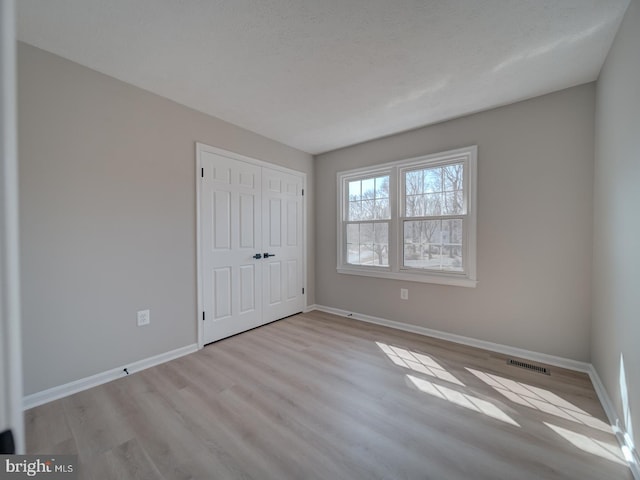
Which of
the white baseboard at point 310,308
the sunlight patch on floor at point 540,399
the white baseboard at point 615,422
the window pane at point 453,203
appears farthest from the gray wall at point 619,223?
the white baseboard at point 310,308

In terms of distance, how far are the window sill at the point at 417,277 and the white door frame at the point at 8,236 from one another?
10.8ft

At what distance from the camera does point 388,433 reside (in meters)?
1.71

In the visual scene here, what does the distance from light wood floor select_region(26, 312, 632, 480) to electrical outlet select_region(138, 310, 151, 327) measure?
17.1 inches

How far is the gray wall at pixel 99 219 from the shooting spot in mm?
1971

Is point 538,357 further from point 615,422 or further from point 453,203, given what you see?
point 453,203

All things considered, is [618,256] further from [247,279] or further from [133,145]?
[133,145]

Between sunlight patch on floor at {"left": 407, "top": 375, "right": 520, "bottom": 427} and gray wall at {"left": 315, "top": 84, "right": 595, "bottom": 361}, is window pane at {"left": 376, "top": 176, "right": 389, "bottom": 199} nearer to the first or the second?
gray wall at {"left": 315, "top": 84, "right": 595, "bottom": 361}

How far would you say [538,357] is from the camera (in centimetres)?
261

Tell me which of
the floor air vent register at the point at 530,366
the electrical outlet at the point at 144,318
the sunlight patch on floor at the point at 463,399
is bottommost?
the sunlight patch on floor at the point at 463,399

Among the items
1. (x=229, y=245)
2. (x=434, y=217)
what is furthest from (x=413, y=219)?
(x=229, y=245)

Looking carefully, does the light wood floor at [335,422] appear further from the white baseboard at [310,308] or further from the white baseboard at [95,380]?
the white baseboard at [310,308]

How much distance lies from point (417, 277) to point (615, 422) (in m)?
1.87

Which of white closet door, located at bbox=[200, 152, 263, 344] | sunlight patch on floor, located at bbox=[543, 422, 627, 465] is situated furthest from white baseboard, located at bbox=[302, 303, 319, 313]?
sunlight patch on floor, located at bbox=[543, 422, 627, 465]

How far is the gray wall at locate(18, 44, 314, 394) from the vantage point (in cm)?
197
